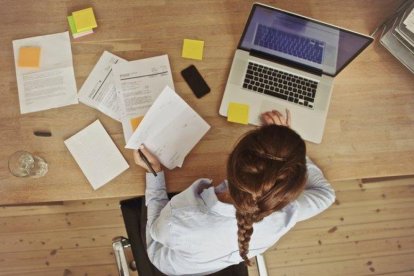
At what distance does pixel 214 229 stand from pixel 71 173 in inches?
21.4

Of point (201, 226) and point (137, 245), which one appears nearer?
point (201, 226)

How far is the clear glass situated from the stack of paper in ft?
4.29

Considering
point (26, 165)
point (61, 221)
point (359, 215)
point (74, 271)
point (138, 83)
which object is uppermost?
point (138, 83)

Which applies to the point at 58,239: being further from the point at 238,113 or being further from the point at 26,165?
the point at 238,113

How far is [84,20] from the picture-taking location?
4.20ft

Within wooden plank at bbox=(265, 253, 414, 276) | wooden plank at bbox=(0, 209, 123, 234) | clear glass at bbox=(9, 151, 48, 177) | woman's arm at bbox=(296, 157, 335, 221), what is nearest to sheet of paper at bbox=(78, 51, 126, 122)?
clear glass at bbox=(9, 151, 48, 177)

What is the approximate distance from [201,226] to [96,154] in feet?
1.56

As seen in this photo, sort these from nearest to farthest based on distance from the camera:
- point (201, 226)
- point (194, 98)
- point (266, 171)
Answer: point (266, 171)
point (201, 226)
point (194, 98)

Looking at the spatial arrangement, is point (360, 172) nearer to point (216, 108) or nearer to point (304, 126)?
point (304, 126)

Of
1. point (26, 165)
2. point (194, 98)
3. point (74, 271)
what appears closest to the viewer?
point (26, 165)

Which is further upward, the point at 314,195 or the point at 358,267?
the point at 314,195

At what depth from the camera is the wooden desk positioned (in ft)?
3.92

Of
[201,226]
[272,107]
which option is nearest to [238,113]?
[272,107]

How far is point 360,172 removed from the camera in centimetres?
125
